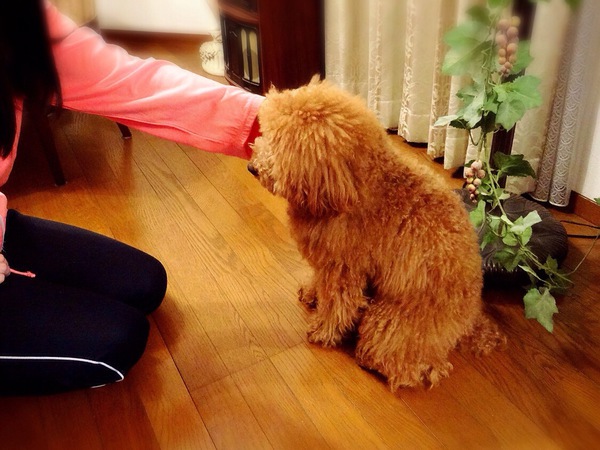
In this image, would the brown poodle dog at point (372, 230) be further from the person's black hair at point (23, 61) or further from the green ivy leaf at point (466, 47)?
the person's black hair at point (23, 61)

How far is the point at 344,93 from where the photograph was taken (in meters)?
1.13

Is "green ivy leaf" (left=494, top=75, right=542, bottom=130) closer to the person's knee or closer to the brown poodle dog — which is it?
the brown poodle dog

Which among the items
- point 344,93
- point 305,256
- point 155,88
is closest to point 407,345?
point 305,256

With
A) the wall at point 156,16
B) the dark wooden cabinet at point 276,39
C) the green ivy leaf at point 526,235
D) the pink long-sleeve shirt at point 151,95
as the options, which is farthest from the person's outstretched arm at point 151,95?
the wall at point 156,16

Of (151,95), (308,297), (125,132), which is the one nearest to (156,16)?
(125,132)

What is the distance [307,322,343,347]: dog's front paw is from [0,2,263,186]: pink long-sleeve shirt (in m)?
0.47

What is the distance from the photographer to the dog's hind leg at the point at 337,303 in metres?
1.27

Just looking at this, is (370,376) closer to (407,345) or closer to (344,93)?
(407,345)

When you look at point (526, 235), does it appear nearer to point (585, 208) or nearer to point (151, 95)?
point (585, 208)

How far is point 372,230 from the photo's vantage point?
1.19m

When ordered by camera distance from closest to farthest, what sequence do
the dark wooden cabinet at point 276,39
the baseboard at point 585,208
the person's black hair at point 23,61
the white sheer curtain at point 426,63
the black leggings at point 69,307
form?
the person's black hair at point 23,61
the black leggings at point 69,307
the white sheer curtain at point 426,63
the baseboard at point 585,208
the dark wooden cabinet at point 276,39

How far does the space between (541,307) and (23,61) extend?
4.08 ft

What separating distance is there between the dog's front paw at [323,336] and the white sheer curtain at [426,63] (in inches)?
34.2

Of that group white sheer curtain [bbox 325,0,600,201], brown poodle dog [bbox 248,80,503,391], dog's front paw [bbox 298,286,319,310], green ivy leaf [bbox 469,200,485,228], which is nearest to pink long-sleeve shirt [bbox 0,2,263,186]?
brown poodle dog [bbox 248,80,503,391]
